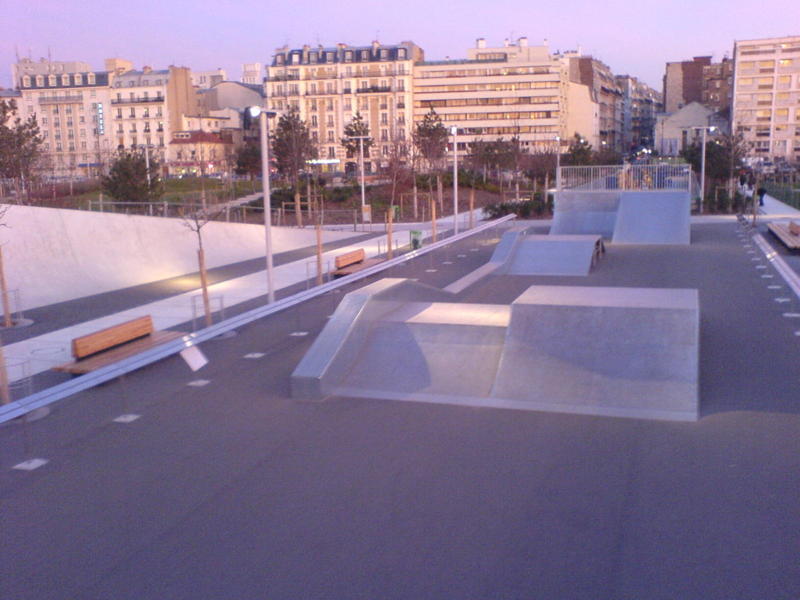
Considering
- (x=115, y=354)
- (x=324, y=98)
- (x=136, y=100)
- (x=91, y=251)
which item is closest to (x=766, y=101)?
(x=324, y=98)

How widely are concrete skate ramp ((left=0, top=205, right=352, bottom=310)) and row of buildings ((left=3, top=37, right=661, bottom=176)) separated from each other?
60.1 m

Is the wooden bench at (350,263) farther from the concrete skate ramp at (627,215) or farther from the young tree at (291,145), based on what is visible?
the young tree at (291,145)

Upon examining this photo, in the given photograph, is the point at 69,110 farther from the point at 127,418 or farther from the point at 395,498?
the point at 395,498

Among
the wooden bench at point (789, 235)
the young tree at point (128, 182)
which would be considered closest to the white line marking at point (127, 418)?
the wooden bench at point (789, 235)

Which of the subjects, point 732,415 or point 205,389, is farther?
point 205,389

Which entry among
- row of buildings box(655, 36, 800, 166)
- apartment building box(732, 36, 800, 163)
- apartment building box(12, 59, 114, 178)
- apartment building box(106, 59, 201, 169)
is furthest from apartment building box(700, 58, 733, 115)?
apartment building box(12, 59, 114, 178)

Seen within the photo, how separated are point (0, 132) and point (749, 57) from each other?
75.2 metres

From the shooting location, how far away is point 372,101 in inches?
3482

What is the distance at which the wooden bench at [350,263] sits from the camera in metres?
19.5

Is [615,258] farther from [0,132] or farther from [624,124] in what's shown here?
[624,124]

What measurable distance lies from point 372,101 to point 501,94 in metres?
15.5

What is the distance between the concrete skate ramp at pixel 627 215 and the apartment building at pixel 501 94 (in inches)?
2394

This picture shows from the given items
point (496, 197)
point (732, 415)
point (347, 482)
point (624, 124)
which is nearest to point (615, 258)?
point (732, 415)

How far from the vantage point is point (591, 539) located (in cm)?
548
